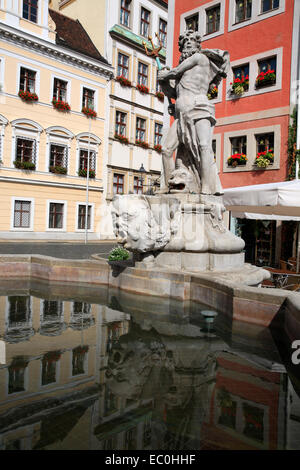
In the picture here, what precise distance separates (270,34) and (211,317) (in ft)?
51.8

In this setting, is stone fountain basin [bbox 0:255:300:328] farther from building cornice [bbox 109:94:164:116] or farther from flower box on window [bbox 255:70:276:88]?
building cornice [bbox 109:94:164:116]

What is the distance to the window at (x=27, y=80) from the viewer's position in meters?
23.3

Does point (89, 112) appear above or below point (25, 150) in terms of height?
above

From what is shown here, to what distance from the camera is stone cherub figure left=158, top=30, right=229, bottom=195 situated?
6.35 m

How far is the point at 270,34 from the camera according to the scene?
15.9 meters

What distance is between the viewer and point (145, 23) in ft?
101

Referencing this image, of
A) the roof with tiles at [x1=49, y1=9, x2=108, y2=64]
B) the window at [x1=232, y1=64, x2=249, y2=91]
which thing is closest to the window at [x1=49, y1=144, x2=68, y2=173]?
the roof with tiles at [x1=49, y1=9, x2=108, y2=64]

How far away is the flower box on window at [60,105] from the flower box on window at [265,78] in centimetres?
1355

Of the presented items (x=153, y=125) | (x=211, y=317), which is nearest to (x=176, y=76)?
(x=211, y=317)

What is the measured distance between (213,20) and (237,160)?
7.33 meters

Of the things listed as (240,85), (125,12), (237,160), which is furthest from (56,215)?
(125,12)

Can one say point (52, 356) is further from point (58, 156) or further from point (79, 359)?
point (58, 156)
